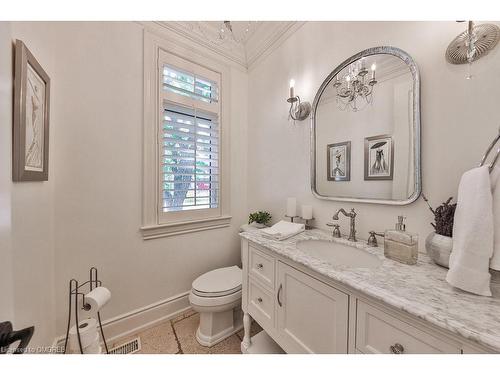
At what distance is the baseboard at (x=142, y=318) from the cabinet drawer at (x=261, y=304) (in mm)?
786

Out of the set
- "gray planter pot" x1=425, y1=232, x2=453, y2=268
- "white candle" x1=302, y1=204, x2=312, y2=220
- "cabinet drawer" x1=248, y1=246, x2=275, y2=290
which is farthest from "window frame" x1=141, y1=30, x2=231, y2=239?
"gray planter pot" x1=425, y1=232, x2=453, y2=268

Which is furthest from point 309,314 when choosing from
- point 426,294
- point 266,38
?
point 266,38

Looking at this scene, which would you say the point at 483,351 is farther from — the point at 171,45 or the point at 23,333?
the point at 171,45

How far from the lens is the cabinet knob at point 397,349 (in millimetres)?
541

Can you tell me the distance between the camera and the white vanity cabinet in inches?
20.4

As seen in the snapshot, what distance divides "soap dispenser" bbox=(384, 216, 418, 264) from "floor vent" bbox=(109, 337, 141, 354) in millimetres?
1683

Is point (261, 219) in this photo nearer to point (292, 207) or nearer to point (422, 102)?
point (292, 207)

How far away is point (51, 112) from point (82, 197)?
53cm

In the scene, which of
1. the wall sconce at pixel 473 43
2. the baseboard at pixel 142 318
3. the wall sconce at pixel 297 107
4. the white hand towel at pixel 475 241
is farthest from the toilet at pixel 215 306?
the wall sconce at pixel 473 43

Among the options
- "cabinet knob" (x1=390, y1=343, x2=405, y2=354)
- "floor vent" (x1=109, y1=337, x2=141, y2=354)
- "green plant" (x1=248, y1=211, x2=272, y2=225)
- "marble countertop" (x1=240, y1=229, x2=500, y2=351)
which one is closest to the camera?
"marble countertop" (x1=240, y1=229, x2=500, y2=351)

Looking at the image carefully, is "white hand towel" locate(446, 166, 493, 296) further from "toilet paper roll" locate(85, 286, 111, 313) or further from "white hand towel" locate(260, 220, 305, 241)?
"toilet paper roll" locate(85, 286, 111, 313)

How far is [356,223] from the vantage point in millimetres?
1123

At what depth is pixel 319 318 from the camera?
77 cm

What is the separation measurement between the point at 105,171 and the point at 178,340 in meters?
1.33
